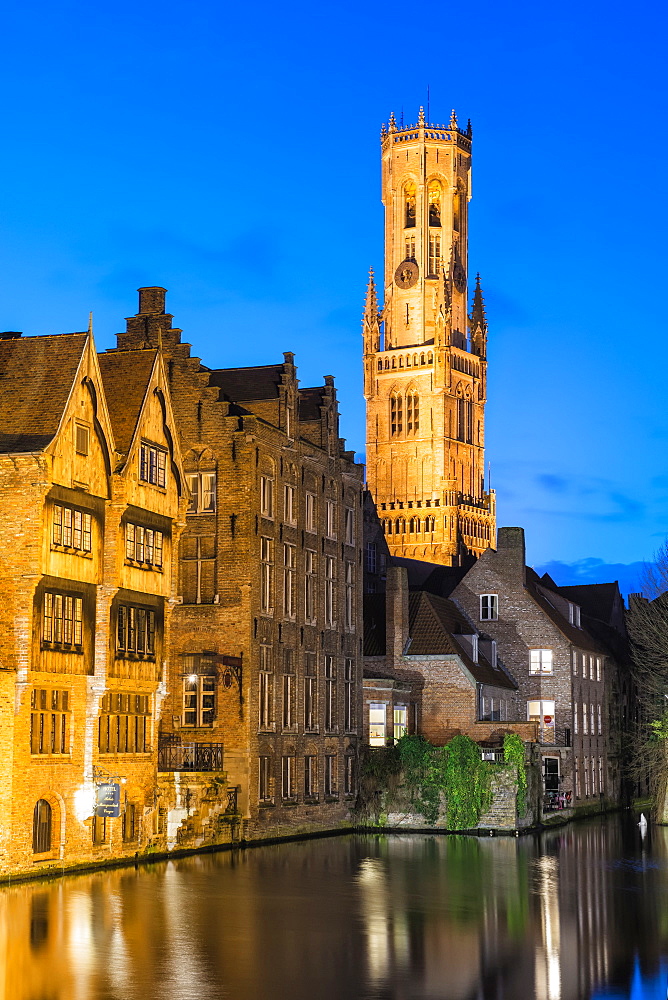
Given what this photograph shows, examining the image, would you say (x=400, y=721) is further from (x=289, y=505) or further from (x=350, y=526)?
(x=289, y=505)

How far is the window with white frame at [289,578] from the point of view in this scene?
63.7 metres

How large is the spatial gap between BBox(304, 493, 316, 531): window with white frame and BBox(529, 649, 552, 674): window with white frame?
64.0 ft

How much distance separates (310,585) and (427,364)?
4744 inches

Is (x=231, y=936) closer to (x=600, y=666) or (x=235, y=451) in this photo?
(x=235, y=451)

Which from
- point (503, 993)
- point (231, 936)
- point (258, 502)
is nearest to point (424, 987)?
point (503, 993)

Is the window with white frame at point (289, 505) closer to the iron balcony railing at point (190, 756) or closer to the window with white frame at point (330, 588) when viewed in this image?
the window with white frame at point (330, 588)

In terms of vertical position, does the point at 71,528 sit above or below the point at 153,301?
below

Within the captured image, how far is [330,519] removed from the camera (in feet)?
228

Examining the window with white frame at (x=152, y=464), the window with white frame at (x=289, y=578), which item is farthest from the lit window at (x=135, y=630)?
the window with white frame at (x=289, y=578)

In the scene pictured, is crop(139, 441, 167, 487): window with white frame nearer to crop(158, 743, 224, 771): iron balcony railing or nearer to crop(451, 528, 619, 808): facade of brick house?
crop(158, 743, 224, 771): iron balcony railing

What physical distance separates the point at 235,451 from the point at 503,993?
3708 cm

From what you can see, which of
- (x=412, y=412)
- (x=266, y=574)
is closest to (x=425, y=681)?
(x=266, y=574)

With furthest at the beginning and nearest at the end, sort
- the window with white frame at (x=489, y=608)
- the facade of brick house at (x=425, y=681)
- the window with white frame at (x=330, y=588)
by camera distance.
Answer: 1. the window with white frame at (x=489, y=608)
2. the facade of brick house at (x=425, y=681)
3. the window with white frame at (x=330, y=588)

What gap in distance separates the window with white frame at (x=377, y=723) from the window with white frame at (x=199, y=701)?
13958 mm
